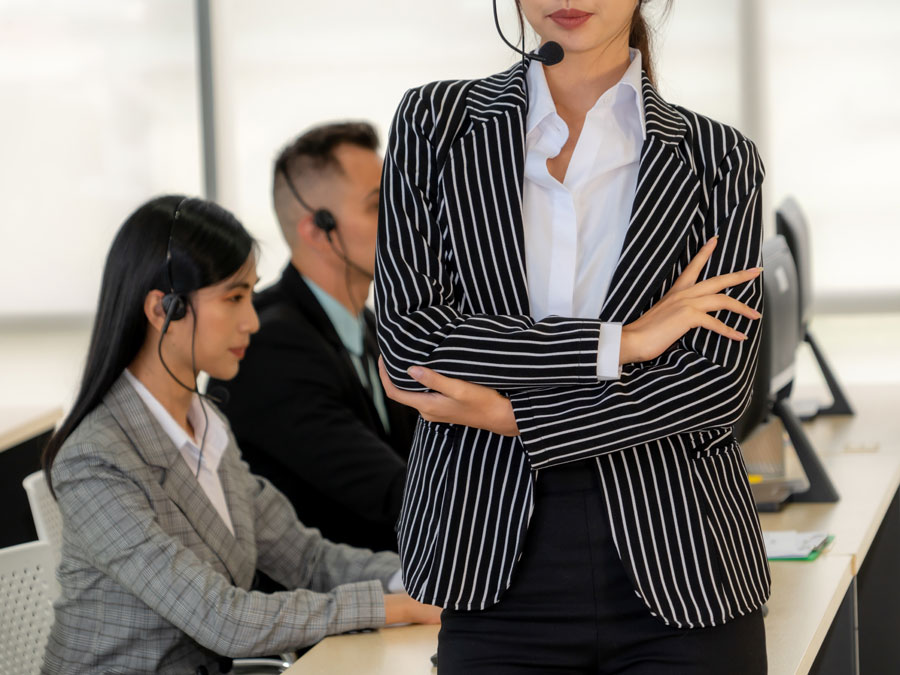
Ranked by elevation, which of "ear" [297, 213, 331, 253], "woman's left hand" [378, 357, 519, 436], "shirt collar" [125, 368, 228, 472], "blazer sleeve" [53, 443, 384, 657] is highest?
"woman's left hand" [378, 357, 519, 436]

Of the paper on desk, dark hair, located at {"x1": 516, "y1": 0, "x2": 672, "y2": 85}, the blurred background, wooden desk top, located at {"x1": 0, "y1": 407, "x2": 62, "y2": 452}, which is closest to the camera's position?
dark hair, located at {"x1": 516, "y1": 0, "x2": 672, "y2": 85}

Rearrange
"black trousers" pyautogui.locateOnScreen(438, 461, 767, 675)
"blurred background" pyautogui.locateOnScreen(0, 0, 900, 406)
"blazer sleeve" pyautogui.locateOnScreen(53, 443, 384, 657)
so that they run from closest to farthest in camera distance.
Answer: "black trousers" pyautogui.locateOnScreen(438, 461, 767, 675), "blazer sleeve" pyautogui.locateOnScreen(53, 443, 384, 657), "blurred background" pyautogui.locateOnScreen(0, 0, 900, 406)

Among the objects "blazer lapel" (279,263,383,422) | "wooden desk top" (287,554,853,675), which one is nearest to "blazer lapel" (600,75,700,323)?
"wooden desk top" (287,554,853,675)

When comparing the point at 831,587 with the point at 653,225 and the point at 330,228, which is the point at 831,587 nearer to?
the point at 653,225

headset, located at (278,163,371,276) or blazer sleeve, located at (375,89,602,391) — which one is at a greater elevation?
blazer sleeve, located at (375,89,602,391)

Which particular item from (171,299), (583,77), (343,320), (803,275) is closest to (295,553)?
(171,299)

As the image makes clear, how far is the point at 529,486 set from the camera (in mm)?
1021

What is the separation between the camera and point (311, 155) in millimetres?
2553

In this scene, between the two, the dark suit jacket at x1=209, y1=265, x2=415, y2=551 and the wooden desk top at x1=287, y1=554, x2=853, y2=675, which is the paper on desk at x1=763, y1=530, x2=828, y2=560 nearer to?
the wooden desk top at x1=287, y1=554, x2=853, y2=675

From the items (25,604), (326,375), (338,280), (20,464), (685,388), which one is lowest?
(20,464)

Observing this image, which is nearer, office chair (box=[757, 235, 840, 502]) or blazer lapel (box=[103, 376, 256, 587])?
blazer lapel (box=[103, 376, 256, 587])

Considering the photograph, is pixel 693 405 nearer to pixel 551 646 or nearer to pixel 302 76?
pixel 551 646

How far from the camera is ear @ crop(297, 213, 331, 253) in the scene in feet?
8.07

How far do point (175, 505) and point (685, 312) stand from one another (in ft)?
3.05
